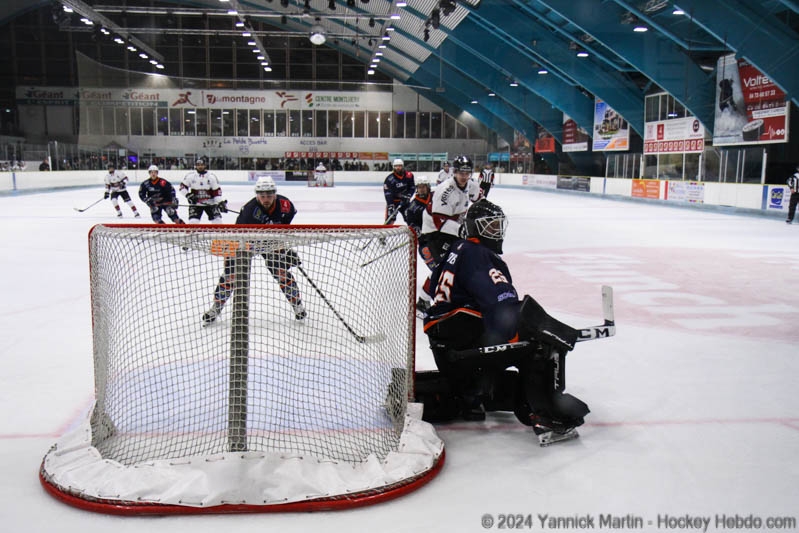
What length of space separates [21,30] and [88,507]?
4808 cm

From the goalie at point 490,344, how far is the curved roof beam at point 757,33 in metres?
14.9

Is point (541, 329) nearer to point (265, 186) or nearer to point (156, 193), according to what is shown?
point (265, 186)

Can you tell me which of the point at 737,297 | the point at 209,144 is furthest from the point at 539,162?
the point at 737,297

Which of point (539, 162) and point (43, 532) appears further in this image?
point (539, 162)

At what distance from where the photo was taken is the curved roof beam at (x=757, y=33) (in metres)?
15.7

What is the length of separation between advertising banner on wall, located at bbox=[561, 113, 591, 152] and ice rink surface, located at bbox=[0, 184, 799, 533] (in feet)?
71.2

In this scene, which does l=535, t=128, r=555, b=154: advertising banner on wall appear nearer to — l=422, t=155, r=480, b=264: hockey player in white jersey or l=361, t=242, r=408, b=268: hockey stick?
l=422, t=155, r=480, b=264: hockey player in white jersey

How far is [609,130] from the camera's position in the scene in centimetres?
2722

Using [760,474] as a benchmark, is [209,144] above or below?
above

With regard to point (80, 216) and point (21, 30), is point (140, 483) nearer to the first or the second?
point (80, 216)

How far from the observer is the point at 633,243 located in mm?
11484

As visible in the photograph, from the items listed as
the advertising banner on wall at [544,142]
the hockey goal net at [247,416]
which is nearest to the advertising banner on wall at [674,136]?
the advertising banner on wall at [544,142]

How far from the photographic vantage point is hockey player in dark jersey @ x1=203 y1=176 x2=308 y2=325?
3320mm

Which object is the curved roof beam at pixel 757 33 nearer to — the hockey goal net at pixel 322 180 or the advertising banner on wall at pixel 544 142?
the advertising banner on wall at pixel 544 142
